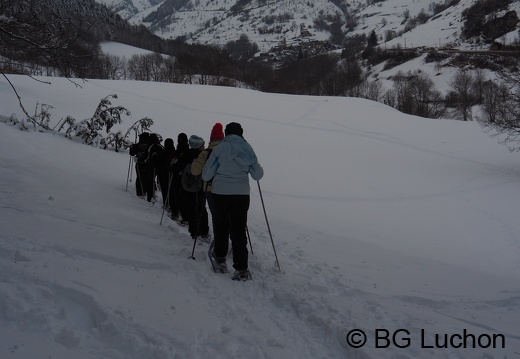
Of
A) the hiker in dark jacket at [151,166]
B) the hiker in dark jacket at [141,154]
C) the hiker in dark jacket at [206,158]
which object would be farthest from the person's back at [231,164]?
the hiker in dark jacket at [141,154]

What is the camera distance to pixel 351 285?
17.1ft

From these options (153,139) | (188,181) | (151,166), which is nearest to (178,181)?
(188,181)

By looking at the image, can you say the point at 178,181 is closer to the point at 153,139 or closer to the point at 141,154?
the point at 153,139

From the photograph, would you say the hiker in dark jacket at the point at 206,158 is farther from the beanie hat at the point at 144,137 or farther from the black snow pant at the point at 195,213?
the beanie hat at the point at 144,137

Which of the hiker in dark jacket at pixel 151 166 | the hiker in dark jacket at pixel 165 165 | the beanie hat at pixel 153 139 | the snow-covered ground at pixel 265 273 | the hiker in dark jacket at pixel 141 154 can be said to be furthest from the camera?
the hiker in dark jacket at pixel 141 154

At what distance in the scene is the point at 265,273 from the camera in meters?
5.16

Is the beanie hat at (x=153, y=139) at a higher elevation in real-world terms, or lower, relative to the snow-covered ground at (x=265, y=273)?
higher

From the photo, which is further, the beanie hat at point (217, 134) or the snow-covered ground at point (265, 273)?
the beanie hat at point (217, 134)

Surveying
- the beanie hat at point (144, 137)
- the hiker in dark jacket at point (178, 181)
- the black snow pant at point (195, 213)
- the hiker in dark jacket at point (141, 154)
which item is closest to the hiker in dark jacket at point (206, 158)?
the black snow pant at point (195, 213)

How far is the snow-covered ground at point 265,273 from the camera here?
3.16m

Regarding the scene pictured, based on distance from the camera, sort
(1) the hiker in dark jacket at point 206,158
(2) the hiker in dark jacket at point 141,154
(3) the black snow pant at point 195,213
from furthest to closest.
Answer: (2) the hiker in dark jacket at point 141,154
(3) the black snow pant at point 195,213
(1) the hiker in dark jacket at point 206,158

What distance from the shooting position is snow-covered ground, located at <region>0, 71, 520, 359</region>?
3156 millimetres

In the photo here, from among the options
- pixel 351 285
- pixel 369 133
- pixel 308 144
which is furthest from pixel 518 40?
pixel 351 285

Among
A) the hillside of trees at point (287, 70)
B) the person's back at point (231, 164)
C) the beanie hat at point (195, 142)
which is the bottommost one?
the person's back at point (231, 164)
